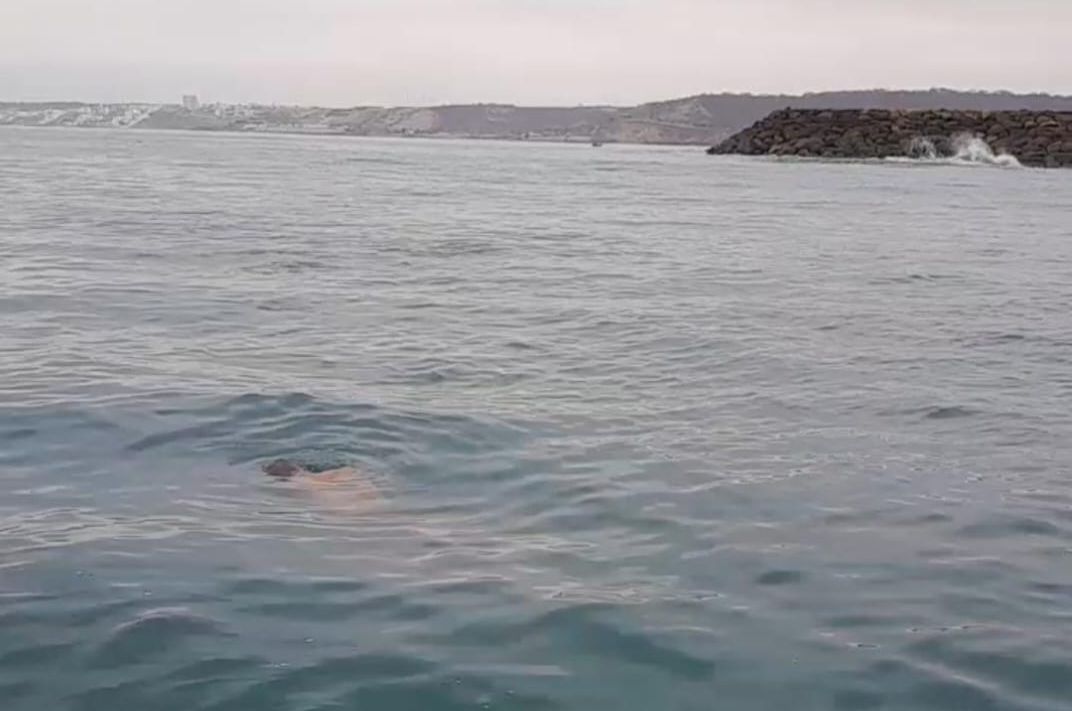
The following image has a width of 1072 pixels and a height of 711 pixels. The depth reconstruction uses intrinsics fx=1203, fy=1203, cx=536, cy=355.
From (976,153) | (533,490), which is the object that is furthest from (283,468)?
(976,153)

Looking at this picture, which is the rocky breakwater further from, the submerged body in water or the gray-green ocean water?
Result: the submerged body in water

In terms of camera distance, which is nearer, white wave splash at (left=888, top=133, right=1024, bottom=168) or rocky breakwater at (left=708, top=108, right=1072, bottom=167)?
rocky breakwater at (left=708, top=108, right=1072, bottom=167)

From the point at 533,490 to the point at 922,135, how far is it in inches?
3192

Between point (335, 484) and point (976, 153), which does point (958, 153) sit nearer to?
point (976, 153)

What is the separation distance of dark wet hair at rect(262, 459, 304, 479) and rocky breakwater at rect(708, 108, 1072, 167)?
75.1 m

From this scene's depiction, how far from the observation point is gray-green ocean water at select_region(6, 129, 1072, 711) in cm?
593

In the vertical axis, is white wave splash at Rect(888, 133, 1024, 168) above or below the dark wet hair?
above

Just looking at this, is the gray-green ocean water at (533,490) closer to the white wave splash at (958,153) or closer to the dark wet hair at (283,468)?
the dark wet hair at (283,468)

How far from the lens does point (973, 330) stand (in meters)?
15.9

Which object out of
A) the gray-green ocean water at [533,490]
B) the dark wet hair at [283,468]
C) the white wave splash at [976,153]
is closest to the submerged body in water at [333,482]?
the dark wet hair at [283,468]

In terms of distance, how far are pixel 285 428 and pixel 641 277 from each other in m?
11.9

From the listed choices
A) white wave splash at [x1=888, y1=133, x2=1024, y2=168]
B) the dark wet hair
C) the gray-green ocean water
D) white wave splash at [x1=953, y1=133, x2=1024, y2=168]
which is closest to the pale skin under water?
the dark wet hair

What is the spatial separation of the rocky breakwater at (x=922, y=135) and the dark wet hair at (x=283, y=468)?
75.1 meters

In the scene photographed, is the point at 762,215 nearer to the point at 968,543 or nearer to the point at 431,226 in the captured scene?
the point at 431,226
